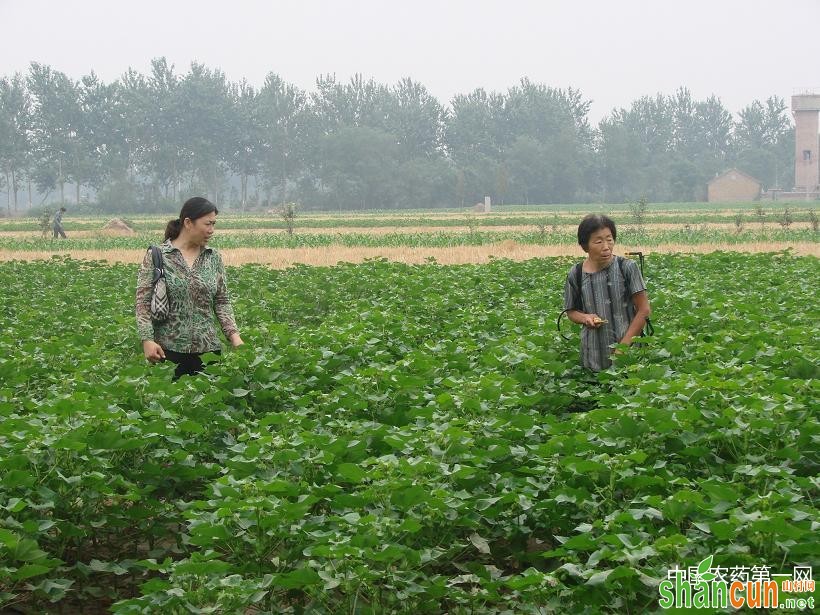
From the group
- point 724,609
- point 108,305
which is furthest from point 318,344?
point 108,305

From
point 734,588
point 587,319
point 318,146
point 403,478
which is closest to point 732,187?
point 318,146

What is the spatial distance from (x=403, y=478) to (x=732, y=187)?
90.9 m

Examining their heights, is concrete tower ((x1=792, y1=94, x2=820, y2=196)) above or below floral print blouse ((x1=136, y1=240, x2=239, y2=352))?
above

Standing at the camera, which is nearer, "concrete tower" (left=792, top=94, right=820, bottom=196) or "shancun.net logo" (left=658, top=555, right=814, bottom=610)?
"shancun.net logo" (left=658, top=555, right=814, bottom=610)

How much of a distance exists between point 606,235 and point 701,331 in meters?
2.61

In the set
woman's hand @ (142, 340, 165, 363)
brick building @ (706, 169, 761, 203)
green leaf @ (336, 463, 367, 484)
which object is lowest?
green leaf @ (336, 463, 367, 484)

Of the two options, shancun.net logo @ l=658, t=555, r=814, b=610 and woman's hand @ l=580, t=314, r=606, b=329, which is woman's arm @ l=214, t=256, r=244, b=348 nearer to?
woman's hand @ l=580, t=314, r=606, b=329

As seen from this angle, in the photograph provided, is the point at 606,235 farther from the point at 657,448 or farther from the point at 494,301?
the point at 494,301

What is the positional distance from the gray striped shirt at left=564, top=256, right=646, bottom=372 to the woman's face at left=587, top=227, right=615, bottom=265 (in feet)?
0.42

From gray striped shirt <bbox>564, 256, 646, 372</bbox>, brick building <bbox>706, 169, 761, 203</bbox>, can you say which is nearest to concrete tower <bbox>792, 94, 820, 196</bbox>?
brick building <bbox>706, 169, 761, 203</bbox>

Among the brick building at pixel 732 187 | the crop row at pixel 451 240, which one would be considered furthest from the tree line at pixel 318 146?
the crop row at pixel 451 240

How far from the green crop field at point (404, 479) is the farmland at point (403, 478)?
1 cm

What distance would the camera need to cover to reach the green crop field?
3.71m

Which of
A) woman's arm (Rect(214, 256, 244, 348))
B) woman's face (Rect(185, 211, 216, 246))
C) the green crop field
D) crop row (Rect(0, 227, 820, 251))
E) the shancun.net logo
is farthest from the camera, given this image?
crop row (Rect(0, 227, 820, 251))
